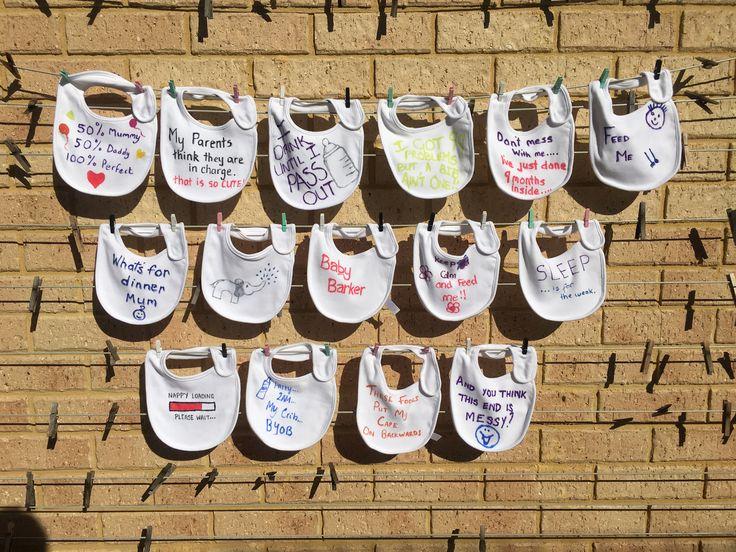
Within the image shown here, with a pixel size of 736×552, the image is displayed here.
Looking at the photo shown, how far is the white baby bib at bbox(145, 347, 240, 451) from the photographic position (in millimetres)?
1778

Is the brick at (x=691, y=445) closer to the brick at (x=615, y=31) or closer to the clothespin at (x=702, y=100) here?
the clothespin at (x=702, y=100)

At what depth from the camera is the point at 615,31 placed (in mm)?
1701

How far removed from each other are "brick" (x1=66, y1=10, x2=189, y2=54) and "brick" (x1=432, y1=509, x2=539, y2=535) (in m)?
1.78

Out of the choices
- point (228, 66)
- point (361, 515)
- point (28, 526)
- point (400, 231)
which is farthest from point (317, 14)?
point (28, 526)

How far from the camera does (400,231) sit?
70.5 inches

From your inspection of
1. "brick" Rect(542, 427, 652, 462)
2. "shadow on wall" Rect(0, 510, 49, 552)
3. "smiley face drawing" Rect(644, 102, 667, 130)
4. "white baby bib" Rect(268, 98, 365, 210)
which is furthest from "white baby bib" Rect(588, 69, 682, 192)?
→ "shadow on wall" Rect(0, 510, 49, 552)

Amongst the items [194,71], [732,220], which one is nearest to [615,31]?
[732,220]

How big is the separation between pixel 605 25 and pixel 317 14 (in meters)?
0.89

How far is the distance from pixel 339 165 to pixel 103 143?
2.37ft

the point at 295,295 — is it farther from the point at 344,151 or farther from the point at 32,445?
the point at 32,445

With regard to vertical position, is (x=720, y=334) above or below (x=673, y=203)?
below

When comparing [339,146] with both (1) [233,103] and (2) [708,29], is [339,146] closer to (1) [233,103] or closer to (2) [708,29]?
(1) [233,103]

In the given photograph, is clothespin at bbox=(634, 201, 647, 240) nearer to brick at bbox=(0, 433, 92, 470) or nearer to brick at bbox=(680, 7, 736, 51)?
brick at bbox=(680, 7, 736, 51)

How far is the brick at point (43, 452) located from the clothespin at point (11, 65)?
3.85 ft
